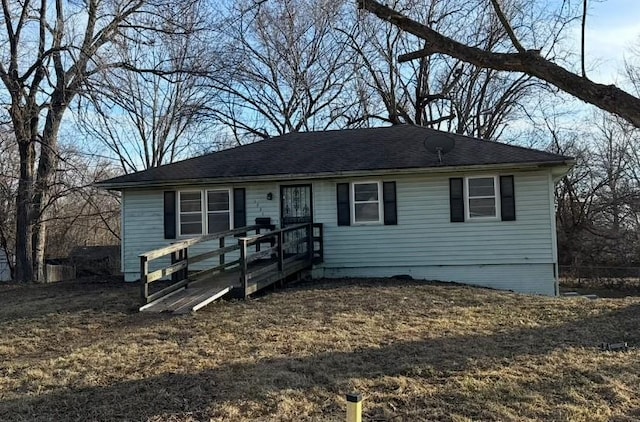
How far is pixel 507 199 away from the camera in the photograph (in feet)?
42.0

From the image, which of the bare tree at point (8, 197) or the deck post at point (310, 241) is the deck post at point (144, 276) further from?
the bare tree at point (8, 197)

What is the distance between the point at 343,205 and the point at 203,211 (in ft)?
12.2

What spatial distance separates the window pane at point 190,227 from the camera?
1418 cm

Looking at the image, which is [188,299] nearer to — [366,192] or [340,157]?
[366,192]

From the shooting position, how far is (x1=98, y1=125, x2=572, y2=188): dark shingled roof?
1285 centimetres

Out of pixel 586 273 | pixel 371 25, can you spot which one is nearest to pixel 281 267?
pixel 586 273

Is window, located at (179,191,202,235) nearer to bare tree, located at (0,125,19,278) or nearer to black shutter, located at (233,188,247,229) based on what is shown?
black shutter, located at (233,188,247,229)

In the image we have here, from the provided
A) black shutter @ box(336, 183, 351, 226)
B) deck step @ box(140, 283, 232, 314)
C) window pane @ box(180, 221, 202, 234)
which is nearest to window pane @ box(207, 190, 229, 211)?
window pane @ box(180, 221, 202, 234)

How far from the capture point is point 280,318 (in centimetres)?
820

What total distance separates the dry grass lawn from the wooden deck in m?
0.36

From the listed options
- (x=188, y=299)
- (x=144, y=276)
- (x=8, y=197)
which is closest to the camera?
(x=144, y=276)

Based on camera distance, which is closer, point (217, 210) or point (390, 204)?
point (390, 204)

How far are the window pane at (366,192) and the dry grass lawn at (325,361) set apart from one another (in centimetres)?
429

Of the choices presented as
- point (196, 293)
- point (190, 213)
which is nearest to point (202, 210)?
point (190, 213)
